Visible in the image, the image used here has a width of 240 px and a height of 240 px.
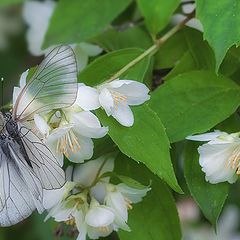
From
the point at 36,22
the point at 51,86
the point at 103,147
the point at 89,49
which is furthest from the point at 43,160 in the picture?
the point at 36,22

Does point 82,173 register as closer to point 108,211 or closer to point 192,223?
point 108,211

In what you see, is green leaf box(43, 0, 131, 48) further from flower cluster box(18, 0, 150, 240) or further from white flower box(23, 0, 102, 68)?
flower cluster box(18, 0, 150, 240)

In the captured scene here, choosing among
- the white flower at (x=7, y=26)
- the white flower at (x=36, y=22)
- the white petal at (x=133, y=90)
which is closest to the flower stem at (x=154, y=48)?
the white petal at (x=133, y=90)

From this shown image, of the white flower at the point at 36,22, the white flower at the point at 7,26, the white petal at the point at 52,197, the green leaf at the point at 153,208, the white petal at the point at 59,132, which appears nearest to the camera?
the white petal at the point at 59,132

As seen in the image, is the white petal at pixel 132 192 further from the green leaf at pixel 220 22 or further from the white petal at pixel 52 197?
the green leaf at pixel 220 22

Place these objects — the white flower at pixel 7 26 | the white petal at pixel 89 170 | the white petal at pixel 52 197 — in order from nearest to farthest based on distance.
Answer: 1. the white petal at pixel 52 197
2. the white petal at pixel 89 170
3. the white flower at pixel 7 26

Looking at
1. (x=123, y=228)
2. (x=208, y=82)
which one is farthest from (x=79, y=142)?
(x=208, y=82)

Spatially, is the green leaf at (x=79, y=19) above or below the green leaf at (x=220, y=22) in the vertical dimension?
below

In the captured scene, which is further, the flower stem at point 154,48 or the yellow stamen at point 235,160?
the flower stem at point 154,48

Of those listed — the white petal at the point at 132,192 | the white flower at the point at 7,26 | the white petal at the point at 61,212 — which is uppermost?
the white petal at the point at 61,212
